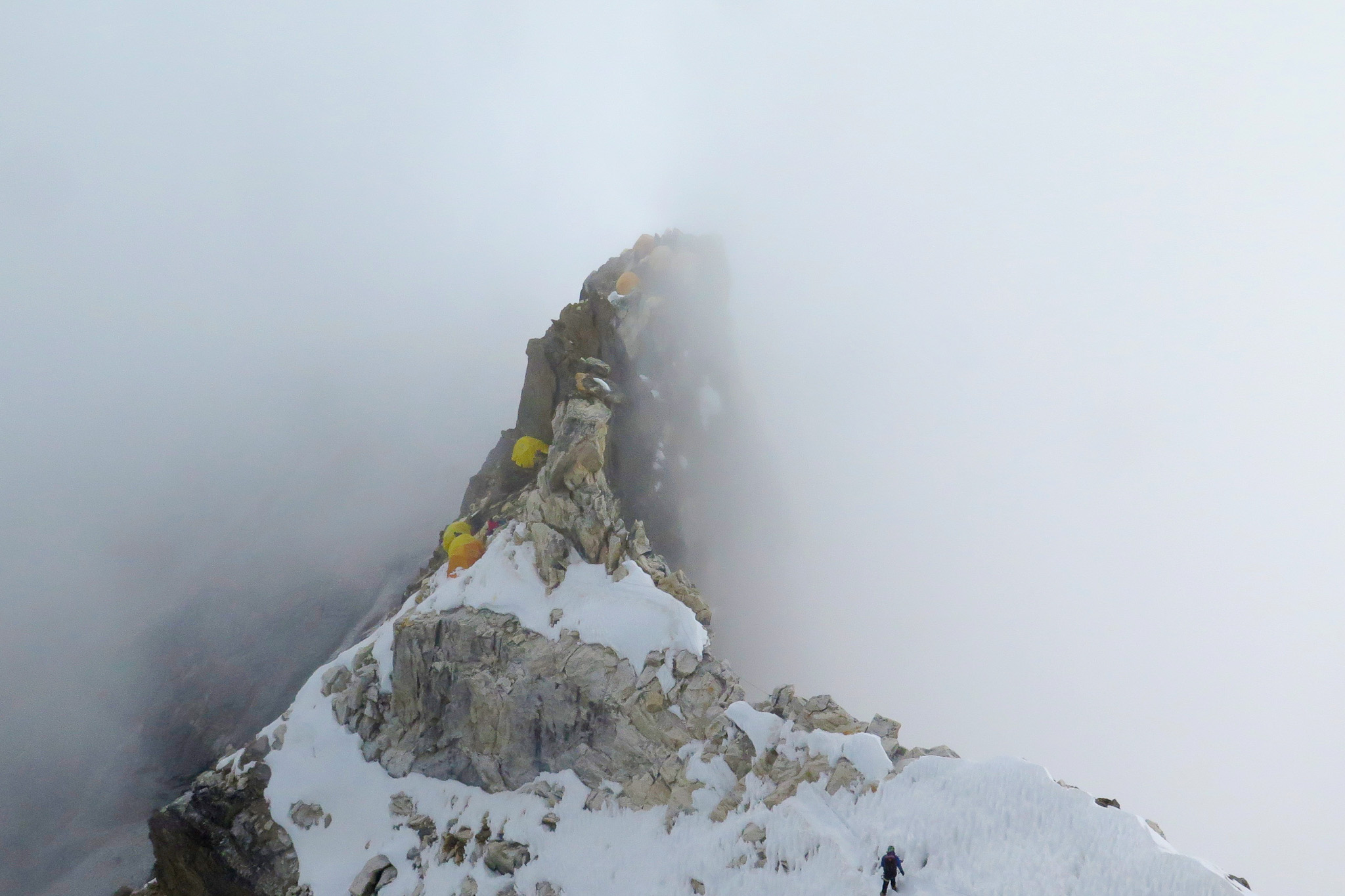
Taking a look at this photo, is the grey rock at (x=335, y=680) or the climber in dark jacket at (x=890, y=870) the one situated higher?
the climber in dark jacket at (x=890, y=870)

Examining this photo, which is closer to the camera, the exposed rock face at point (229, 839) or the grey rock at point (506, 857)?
the grey rock at point (506, 857)

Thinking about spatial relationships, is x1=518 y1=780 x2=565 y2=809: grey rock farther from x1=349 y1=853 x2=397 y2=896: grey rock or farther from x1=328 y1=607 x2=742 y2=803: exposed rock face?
x1=349 y1=853 x2=397 y2=896: grey rock

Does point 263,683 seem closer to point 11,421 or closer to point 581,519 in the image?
point 581,519

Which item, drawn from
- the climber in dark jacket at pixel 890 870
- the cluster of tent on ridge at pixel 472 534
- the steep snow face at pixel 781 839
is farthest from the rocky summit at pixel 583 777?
the climber in dark jacket at pixel 890 870

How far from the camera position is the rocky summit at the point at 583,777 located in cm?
1228

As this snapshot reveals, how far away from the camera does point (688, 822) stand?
15.8 meters

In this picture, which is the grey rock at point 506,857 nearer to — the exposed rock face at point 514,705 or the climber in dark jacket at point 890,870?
the exposed rock face at point 514,705

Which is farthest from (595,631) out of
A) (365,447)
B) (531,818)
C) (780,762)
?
(365,447)

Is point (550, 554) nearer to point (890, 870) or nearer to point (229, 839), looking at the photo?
point (890, 870)

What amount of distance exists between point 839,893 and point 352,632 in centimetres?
4712

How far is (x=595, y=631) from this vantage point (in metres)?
20.0

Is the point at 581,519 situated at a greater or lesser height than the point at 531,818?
greater

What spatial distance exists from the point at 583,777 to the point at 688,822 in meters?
4.31

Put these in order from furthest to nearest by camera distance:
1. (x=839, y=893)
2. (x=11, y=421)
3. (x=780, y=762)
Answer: (x=11, y=421), (x=780, y=762), (x=839, y=893)
